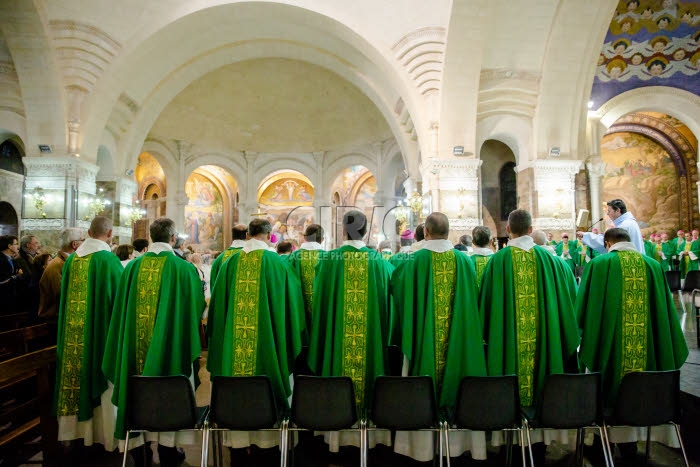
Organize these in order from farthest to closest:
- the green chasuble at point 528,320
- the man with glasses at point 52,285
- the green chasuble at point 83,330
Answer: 1. the man with glasses at point 52,285
2. the green chasuble at point 83,330
3. the green chasuble at point 528,320

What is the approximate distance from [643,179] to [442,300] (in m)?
18.4

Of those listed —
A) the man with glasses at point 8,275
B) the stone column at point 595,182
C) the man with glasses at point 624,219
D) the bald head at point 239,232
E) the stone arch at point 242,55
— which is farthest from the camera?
the stone column at point 595,182

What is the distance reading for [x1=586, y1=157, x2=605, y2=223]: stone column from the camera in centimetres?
1414

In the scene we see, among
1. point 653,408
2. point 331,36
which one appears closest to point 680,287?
point 653,408

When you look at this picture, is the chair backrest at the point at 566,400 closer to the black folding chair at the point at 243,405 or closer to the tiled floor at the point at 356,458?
the tiled floor at the point at 356,458

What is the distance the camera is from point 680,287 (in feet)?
26.0

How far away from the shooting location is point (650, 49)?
48.4 ft

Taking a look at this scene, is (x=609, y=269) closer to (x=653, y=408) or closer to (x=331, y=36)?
(x=653, y=408)

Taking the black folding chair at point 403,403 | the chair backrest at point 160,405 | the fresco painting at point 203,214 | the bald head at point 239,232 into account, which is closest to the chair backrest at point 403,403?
the black folding chair at point 403,403

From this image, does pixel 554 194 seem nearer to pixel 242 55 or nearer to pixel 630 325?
pixel 630 325

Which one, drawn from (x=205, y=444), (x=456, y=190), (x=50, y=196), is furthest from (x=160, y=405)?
(x=50, y=196)

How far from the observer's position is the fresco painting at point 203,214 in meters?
25.3

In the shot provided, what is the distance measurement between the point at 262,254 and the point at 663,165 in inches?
775

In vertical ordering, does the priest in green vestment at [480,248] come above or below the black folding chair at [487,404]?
above
